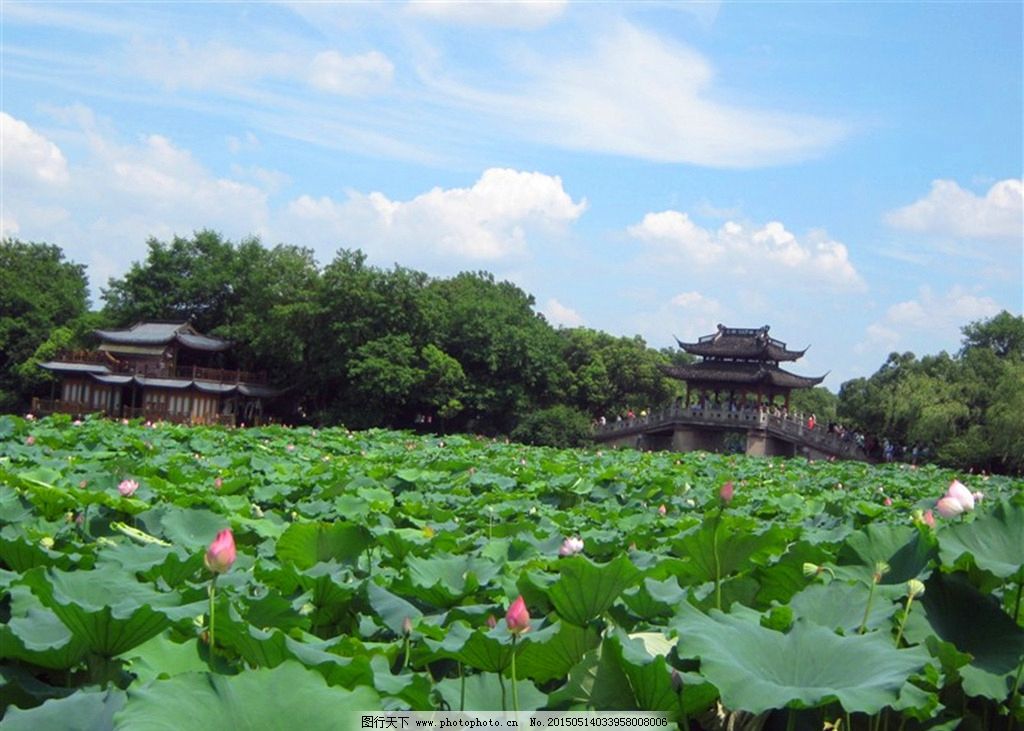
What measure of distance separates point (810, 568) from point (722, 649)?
0.79 metres

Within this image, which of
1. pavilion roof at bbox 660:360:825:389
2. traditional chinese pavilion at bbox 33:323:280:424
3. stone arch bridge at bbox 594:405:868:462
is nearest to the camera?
stone arch bridge at bbox 594:405:868:462

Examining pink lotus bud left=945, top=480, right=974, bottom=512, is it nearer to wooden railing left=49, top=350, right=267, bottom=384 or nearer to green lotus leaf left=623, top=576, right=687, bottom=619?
green lotus leaf left=623, top=576, right=687, bottom=619

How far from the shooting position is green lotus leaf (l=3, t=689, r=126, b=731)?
4.05 ft

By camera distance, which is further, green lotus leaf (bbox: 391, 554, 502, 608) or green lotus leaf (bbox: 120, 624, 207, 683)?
green lotus leaf (bbox: 391, 554, 502, 608)

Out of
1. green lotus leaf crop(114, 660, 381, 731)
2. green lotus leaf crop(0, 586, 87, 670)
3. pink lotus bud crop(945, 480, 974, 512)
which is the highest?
pink lotus bud crop(945, 480, 974, 512)

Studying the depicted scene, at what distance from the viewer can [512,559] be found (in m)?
2.64

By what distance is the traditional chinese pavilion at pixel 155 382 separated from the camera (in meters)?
35.5

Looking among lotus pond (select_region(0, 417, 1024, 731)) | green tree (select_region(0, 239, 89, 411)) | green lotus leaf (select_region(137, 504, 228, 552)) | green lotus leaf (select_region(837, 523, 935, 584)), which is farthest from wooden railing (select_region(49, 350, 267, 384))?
green lotus leaf (select_region(837, 523, 935, 584))

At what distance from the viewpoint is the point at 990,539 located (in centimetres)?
169

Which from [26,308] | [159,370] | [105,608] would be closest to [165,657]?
[105,608]

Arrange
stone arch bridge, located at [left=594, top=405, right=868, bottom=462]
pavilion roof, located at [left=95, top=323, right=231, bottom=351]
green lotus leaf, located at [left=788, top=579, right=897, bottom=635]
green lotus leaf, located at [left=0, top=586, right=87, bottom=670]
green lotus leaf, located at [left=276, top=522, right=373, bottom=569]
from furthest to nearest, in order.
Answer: pavilion roof, located at [left=95, top=323, right=231, bottom=351], stone arch bridge, located at [left=594, top=405, right=868, bottom=462], green lotus leaf, located at [left=276, top=522, right=373, bottom=569], green lotus leaf, located at [left=788, top=579, right=897, bottom=635], green lotus leaf, located at [left=0, top=586, right=87, bottom=670]

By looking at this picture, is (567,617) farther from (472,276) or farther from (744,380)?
(472,276)

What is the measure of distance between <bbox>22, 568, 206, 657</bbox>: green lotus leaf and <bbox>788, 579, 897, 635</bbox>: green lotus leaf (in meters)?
0.90

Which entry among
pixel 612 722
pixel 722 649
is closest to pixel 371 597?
pixel 612 722
